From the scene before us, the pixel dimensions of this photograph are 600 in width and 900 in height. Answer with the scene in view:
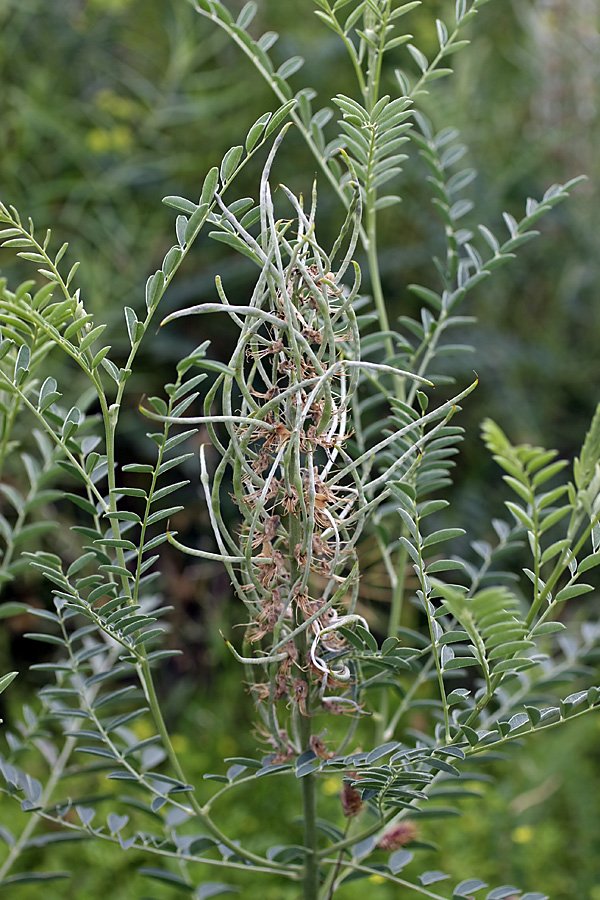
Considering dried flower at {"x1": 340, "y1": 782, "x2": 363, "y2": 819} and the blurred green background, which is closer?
dried flower at {"x1": 340, "y1": 782, "x2": 363, "y2": 819}

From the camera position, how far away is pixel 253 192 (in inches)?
57.1

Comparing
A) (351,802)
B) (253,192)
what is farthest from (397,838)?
(253,192)

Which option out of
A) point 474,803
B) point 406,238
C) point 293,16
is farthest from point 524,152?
point 474,803

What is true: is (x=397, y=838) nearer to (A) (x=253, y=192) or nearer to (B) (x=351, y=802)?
(B) (x=351, y=802)

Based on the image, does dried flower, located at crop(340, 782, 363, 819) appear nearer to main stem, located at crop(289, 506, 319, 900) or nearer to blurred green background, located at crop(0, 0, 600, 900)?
main stem, located at crop(289, 506, 319, 900)

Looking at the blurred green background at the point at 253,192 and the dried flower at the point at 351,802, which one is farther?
the blurred green background at the point at 253,192

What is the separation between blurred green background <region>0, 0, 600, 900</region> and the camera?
112 cm

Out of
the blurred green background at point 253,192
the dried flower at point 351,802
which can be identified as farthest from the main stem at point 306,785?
the blurred green background at point 253,192

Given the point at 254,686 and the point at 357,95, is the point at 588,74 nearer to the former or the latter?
the point at 357,95

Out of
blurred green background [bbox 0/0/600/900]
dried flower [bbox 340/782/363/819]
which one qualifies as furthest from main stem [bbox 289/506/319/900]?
blurred green background [bbox 0/0/600/900]

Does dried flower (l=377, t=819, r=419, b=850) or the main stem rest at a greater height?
the main stem

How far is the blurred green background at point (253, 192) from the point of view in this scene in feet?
3.68

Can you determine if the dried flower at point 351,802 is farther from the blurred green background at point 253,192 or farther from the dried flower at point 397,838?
the blurred green background at point 253,192

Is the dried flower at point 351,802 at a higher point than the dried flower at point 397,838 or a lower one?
higher
